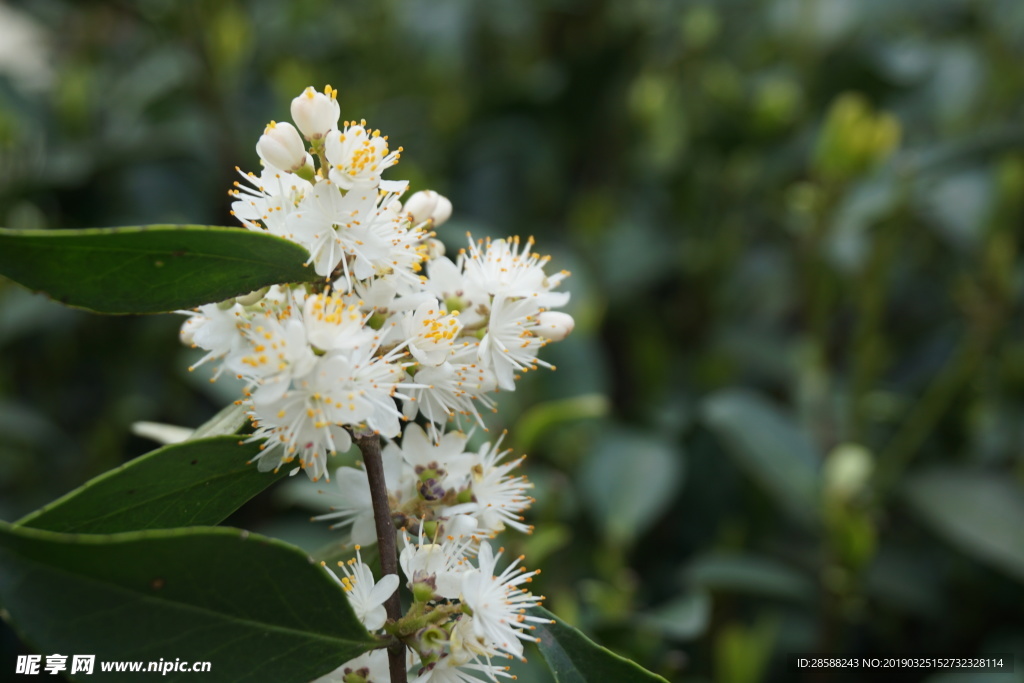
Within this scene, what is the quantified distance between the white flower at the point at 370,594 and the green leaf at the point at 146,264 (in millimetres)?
238

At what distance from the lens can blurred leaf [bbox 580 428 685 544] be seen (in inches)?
59.0

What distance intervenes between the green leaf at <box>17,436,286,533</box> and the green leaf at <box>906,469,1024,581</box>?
47.9 inches

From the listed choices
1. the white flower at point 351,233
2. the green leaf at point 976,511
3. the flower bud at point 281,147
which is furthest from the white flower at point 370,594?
the green leaf at point 976,511

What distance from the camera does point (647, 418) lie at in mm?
1831

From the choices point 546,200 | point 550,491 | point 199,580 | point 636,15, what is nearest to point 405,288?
point 199,580

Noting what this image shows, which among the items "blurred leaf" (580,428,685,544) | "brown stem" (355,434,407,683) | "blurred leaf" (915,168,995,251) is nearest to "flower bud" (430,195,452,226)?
"brown stem" (355,434,407,683)

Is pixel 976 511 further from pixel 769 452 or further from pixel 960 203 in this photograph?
pixel 960 203

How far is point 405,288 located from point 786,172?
158cm

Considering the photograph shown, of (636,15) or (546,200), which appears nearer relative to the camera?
(546,200)

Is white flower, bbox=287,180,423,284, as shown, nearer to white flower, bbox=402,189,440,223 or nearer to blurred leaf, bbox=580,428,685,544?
white flower, bbox=402,189,440,223

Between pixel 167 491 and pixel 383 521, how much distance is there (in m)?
0.16

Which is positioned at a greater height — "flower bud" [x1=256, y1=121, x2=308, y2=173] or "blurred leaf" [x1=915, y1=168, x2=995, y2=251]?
"blurred leaf" [x1=915, y1=168, x2=995, y2=251]

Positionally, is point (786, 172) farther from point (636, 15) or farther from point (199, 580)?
point (199, 580)

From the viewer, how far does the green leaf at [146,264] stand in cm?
57
